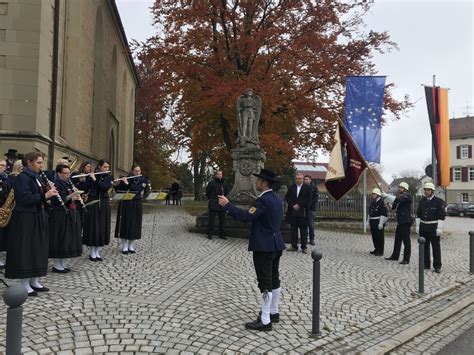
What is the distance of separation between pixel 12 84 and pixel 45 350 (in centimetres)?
1158

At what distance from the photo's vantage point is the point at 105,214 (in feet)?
27.6

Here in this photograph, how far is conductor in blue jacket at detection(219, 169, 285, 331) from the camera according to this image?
16.0ft

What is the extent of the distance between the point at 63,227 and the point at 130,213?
2231 mm

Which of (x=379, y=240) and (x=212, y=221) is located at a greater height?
(x=212, y=221)

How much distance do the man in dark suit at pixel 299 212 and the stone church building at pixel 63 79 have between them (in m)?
5.36

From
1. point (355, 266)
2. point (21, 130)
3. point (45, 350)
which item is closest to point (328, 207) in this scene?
point (355, 266)

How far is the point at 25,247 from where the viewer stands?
5.51 meters

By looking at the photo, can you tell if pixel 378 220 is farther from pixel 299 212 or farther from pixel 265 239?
pixel 265 239

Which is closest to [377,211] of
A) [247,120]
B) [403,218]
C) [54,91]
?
[403,218]

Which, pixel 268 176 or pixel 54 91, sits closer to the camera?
pixel 268 176

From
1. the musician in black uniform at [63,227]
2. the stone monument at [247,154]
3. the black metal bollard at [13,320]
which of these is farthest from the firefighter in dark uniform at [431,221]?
the black metal bollard at [13,320]

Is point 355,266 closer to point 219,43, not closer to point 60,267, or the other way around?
point 60,267

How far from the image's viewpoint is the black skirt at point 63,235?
668cm

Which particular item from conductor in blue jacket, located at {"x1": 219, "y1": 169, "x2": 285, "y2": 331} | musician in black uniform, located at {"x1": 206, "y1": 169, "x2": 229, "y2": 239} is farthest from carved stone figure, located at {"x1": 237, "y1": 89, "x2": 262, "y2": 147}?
conductor in blue jacket, located at {"x1": 219, "y1": 169, "x2": 285, "y2": 331}
